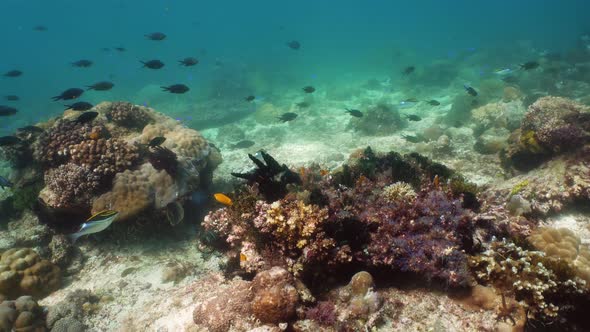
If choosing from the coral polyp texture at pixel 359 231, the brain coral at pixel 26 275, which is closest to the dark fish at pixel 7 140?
the brain coral at pixel 26 275

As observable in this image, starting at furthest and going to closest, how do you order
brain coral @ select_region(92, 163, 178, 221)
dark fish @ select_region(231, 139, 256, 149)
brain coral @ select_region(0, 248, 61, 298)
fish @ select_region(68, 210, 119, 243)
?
1. dark fish @ select_region(231, 139, 256, 149)
2. brain coral @ select_region(92, 163, 178, 221)
3. brain coral @ select_region(0, 248, 61, 298)
4. fish @ select_region(68, 210, 119, 243)

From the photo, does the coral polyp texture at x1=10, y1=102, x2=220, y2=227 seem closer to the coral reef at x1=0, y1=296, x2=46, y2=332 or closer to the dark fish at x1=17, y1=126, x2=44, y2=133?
the dark fish at x1=17, y1=126, x2=44, y2=133

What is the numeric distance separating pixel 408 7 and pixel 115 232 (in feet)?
563

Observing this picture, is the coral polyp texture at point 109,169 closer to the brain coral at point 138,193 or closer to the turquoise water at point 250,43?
the brain coral at point 138,193

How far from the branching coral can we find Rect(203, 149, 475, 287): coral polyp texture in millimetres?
328

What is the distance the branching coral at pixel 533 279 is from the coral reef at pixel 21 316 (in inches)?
267

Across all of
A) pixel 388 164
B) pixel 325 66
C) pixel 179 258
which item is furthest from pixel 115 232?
pixel 325 66

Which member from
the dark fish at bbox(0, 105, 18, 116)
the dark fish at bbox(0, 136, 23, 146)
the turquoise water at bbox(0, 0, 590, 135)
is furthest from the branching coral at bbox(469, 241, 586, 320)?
the turquoise water at bbox(0, 0, 590, 135)

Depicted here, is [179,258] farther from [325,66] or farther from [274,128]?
[325,66]

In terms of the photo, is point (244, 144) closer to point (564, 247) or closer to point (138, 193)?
point (138, 193)

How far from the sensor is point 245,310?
3.51 metres

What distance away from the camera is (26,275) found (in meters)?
5.91

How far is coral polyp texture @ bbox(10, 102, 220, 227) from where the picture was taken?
6.72 meters

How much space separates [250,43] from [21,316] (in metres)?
85.7
